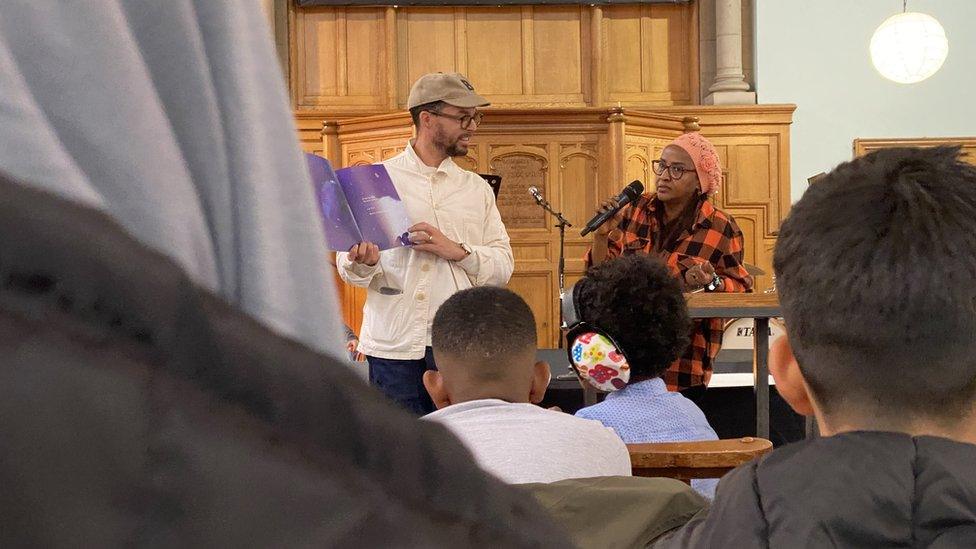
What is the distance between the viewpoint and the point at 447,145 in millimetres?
2754

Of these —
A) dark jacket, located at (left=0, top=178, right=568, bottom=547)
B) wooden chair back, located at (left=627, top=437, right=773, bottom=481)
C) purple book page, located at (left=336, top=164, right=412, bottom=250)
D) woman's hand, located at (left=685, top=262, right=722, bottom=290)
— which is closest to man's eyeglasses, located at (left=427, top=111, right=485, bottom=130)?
purple book page, located at (left=336, top=164, right=412, bottom=250)

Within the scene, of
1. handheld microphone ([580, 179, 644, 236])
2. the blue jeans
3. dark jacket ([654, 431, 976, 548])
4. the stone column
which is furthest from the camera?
the stone column

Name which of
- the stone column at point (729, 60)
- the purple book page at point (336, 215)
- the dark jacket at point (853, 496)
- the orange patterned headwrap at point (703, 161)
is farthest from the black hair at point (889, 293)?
the stone column at point (729, 60)

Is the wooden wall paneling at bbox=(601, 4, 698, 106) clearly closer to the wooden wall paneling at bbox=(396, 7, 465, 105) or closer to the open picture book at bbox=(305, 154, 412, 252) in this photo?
the wooden wall paneling at bbox=(396, 7, 465, 105)

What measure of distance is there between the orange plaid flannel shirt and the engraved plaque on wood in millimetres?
4198

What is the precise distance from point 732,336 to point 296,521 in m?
5.68

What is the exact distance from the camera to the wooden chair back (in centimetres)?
155

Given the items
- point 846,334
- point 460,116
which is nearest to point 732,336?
point 460,116

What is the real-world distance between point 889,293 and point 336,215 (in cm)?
170

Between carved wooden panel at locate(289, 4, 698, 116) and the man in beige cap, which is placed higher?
carved wooden panel at locate(289, 4, 698, 116)

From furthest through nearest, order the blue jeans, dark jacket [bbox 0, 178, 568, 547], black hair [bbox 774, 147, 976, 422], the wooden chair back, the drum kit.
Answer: the drum kit → the blue jeans → the wooden chair back → black hair [bbox 774, 147, 976, 422] → dark jacket [bbox 0, 178, 568, 547]

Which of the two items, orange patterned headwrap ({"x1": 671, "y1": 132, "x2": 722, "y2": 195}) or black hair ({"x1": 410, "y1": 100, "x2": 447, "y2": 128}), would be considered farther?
orange patterned headwrap ({"x1": 671, "y1": 132, "x2": 722, "y2": 195})

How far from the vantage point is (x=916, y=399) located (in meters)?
0.95

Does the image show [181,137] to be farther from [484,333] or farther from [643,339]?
[643,339]
